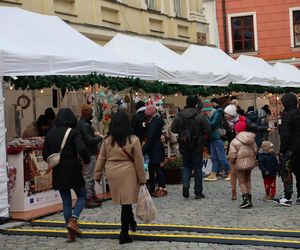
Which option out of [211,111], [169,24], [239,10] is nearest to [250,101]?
[169,24]

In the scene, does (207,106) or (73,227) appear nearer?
(73,227)

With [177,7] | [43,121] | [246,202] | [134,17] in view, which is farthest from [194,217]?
[177,7]

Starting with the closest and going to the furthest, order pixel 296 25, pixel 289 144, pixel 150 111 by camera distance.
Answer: pixel 289 144, pixel 150 111, pixel 296 25

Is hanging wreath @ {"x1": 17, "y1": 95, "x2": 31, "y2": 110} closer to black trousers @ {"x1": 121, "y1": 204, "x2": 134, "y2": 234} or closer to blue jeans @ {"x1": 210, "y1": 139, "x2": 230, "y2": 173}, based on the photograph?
blue jeans @ {"x1": 210, "y1": 139, "x2": 230, "y2": 173}

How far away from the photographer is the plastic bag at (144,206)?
739 cm

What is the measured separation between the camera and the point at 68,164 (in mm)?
7574

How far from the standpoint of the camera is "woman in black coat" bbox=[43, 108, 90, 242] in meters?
7.56

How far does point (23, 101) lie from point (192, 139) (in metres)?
4.34

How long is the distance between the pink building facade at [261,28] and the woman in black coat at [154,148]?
21.3 m

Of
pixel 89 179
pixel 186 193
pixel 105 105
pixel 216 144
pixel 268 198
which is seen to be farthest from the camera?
pixel 216 144

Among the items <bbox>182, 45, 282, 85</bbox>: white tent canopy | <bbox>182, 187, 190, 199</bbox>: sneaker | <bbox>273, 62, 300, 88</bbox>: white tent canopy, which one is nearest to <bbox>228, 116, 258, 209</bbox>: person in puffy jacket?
<bbox>182, 187, 190, 199</bbox>: sneaker

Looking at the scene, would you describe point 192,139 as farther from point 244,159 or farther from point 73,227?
point 73,227

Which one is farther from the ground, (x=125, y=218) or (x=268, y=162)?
(x=268, y=162)

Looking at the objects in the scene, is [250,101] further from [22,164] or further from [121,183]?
[121,183]
